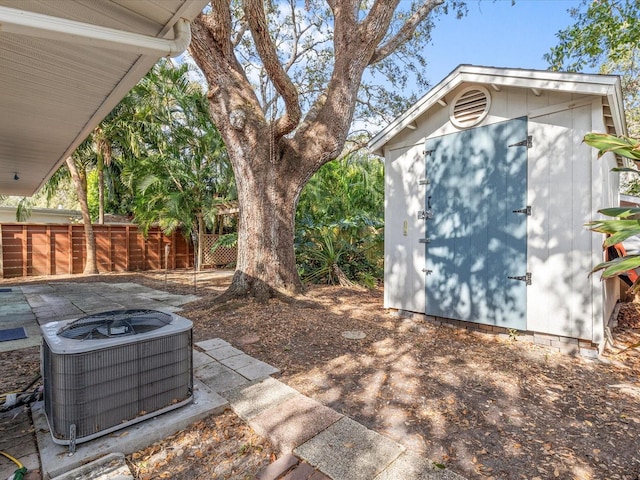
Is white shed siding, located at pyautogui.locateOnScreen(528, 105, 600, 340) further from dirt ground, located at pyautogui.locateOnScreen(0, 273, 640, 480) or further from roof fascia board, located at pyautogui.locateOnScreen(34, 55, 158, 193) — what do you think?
roof fascia board, located at pyautogui.locateOnScreen(34, 55, 158, 193)

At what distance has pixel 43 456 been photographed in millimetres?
1893

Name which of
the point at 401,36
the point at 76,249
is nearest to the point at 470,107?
the point at 401,36

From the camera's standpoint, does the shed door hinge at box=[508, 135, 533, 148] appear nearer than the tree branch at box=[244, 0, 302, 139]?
Yes

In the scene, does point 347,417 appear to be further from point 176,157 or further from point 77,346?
point 176,157

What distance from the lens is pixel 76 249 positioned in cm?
1155

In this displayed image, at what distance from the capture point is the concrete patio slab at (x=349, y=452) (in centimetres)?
179

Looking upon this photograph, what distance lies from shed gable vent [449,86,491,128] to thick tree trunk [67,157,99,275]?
1136 centimetres

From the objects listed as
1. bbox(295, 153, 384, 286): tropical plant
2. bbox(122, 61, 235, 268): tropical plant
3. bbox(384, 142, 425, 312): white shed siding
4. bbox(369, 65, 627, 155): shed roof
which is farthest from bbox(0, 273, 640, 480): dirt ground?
bbox(122, 61, 235, 268): tropical plant

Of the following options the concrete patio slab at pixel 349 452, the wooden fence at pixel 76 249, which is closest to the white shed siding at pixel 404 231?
the concrete patio slab at pixel 349 452

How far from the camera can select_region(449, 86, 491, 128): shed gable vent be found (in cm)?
428

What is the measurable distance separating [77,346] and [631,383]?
4.43m

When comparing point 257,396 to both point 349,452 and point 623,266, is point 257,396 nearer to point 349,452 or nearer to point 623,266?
point 349,452

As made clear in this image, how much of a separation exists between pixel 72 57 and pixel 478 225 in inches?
174

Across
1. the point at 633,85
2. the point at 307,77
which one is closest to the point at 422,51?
the point at 307,77
